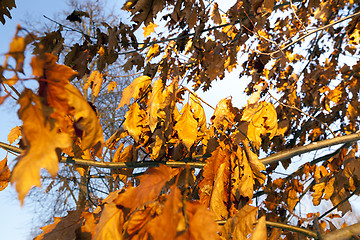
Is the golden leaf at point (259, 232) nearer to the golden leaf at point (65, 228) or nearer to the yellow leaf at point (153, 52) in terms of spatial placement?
the golden leaf at point (65, 228)

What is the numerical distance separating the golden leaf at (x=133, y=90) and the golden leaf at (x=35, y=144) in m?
0.78

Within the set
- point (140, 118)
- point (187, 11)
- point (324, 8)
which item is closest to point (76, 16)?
point (187, 11)

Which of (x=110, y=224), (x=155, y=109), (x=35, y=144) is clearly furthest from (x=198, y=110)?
(x=35, y=144)

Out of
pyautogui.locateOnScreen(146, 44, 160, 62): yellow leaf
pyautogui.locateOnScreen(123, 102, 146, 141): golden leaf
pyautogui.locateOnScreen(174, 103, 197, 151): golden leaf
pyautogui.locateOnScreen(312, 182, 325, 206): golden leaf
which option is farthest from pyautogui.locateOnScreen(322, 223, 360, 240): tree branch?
pyautogui.locateOnScreen(146, 44, 160, 62): yellow leaf

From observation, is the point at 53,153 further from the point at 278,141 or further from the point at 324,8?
the point at 278,141

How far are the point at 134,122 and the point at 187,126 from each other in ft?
0.86

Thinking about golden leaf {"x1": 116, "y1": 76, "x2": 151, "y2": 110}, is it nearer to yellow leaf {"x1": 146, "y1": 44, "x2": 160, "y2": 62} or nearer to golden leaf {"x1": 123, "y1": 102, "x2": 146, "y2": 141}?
golden leaf {"x1": 123, "y1": 102, "x2": 146, "y2": 141}

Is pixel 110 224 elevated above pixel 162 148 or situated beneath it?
situated beneath

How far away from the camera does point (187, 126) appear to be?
1.17m

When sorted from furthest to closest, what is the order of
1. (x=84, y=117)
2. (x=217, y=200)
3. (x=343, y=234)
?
(x=217, y=200)
(x=343, y=234)
(x=84, y=117)

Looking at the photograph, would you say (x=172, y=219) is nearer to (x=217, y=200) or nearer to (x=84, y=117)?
(x=84, y=117)

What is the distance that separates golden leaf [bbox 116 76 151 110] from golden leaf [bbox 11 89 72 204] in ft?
2.56

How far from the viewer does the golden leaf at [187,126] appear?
1.15 meters

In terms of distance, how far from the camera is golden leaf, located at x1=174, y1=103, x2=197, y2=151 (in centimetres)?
115
